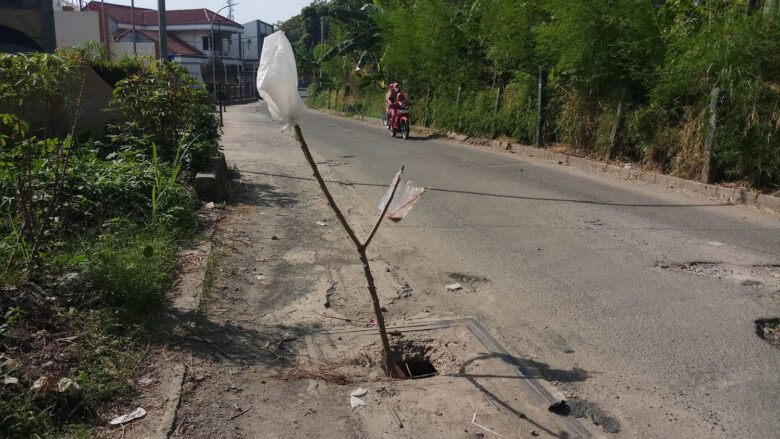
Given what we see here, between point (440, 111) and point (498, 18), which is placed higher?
point (498, 18)

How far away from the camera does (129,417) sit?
2936mm

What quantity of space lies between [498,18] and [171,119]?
10.00 meters

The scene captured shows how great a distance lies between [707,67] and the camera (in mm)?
9445

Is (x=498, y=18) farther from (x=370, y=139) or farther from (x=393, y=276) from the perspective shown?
(x=393, y=276)

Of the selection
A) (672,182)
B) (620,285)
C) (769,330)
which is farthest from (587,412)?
(672,182)

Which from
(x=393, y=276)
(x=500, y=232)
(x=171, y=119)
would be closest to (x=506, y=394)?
(x=393, y=276)

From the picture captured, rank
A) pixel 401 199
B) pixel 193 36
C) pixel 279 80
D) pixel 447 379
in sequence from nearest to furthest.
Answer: pixel 279 80 → pixel 401 199 → pixel 447 379 → pixel 193 36

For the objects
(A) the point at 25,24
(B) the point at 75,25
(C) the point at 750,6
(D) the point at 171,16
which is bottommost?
(A) the point at 25,24

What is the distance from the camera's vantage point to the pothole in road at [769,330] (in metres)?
3.99

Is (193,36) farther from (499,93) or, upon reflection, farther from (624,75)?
(624,75)

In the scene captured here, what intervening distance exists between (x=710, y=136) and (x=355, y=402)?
335 inches

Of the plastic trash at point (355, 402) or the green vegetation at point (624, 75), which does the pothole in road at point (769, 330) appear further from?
the green vegetation at point (624, 75)

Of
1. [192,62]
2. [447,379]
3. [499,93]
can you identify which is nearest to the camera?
[447,379]

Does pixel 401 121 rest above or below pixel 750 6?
below
